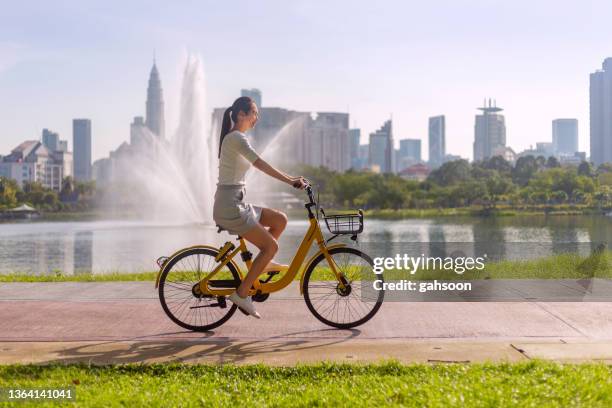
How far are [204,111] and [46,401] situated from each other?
34.0 m

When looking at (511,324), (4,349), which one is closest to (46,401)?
(4,349)

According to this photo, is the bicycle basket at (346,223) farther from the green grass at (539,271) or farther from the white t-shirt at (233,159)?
the green grass at (539,271)

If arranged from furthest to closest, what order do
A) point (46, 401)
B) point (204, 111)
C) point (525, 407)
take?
point (204, 111)
point (46, 401)
point (525, 407)

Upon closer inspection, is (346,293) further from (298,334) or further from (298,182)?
(298,182)

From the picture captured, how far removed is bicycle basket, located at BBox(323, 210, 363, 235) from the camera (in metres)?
6.03

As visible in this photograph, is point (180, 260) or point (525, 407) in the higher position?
point (180, 260)

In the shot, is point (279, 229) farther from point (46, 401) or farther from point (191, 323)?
point (46, 401)

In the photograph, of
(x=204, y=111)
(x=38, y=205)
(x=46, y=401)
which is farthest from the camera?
(x=38, y=205)

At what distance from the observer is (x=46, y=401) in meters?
4.25

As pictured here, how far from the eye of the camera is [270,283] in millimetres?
6336

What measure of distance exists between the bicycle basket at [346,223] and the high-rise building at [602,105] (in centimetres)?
6386

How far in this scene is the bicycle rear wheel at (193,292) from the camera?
251 inches

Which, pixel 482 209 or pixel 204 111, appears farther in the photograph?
pixel 482 209

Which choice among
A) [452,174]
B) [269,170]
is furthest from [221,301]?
[452,174]
